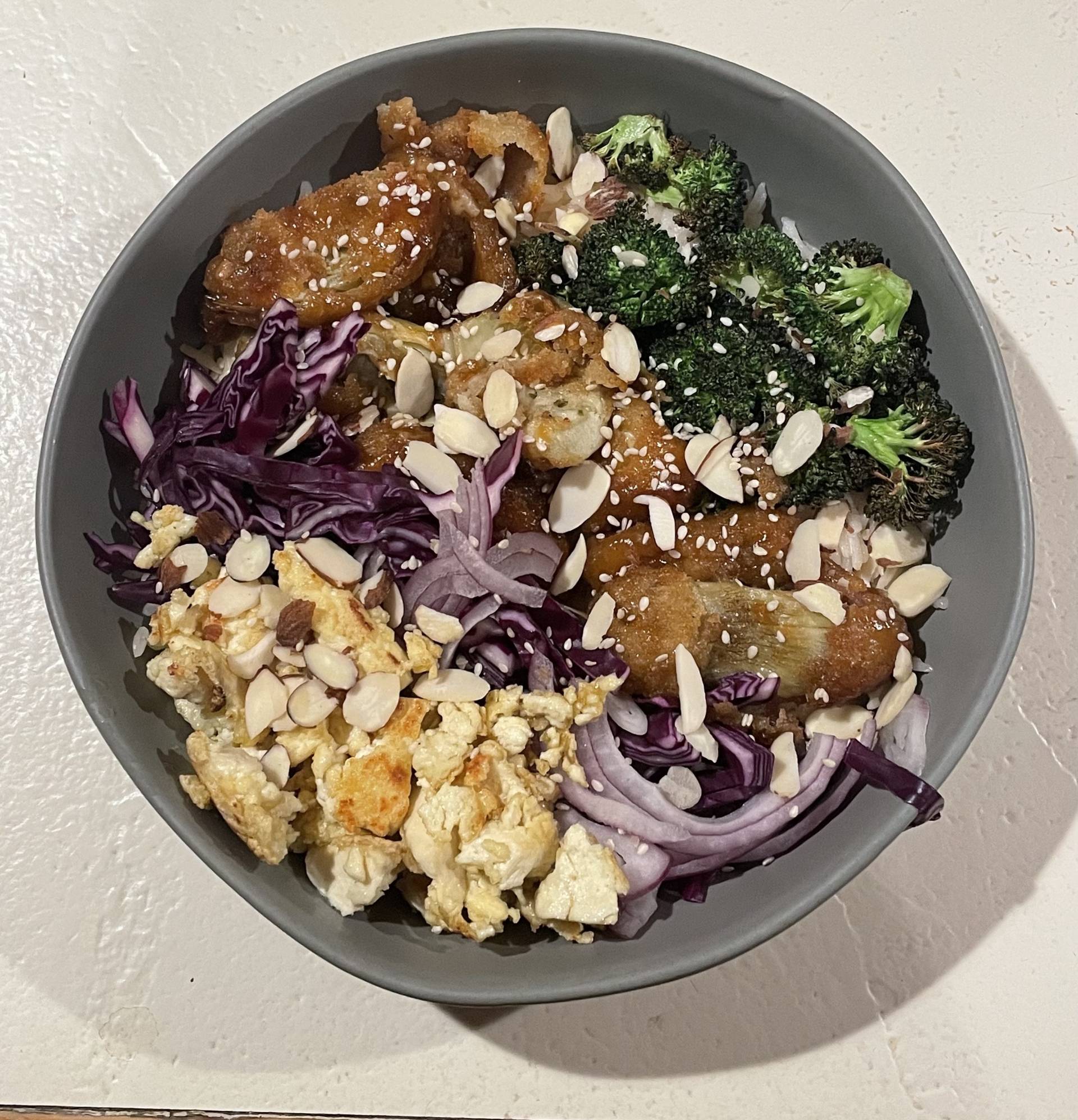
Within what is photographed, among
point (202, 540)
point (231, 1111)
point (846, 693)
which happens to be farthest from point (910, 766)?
point (231, 1111)

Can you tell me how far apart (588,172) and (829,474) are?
695 millimetres

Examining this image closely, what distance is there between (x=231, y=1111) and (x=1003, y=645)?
61.5 inches

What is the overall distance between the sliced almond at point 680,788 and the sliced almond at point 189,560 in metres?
0.82

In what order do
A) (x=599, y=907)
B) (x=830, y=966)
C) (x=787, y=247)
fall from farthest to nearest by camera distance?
(x=830, y=966) < (x=787, y=247) < (x=599, y=907)

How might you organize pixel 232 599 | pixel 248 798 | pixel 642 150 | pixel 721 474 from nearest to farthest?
pixel 248 798, pixel 232 599, pixel 721 474, pixel 642 150

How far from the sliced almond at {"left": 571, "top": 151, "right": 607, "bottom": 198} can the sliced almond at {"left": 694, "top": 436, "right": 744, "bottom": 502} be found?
0.54 meters

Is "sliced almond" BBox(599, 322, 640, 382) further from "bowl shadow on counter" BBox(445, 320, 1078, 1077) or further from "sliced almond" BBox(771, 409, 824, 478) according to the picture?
"bowl shadow on counter" BBox(445, 320, 1078, 1077)

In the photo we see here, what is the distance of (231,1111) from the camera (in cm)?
163

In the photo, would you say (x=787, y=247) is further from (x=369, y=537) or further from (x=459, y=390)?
(x=369, y=537)

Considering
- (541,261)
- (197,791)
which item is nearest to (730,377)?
(541,261)

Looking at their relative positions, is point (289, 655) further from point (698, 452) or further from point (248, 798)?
point (698, 452)

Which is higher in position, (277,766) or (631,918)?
(277,766)

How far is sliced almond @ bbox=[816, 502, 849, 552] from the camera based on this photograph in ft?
5.14

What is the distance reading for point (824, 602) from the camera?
148 centimetres
